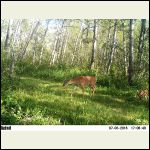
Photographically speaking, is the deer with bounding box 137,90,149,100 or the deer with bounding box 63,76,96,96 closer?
the deer with bounding box 137,90,149,100

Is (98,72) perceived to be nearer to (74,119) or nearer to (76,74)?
(76,74)

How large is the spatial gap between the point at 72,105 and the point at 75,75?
104 centimetres

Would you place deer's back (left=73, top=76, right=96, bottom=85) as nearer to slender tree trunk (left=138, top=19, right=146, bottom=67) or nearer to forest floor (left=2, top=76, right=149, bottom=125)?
forest floor (left=2, top=76, right=149, bottom=125)

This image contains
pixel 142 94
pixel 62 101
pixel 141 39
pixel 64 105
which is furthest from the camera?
pixel 141 39

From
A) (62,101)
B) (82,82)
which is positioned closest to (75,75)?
(82,82)

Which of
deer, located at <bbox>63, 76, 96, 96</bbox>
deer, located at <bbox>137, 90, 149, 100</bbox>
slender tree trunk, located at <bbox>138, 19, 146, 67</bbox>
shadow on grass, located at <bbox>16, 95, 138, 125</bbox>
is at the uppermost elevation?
slender tree trunk, located at <bbox>138, 19, 146, 67</bbox>

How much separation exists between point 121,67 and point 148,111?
1965 mm

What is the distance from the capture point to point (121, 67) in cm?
1435

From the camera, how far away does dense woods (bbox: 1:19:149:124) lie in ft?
41.9

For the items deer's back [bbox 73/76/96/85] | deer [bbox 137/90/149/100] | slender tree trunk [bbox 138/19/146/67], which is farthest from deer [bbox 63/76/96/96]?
slender tree trunk [bbox 138/19/146/67]

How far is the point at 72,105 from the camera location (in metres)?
13.2

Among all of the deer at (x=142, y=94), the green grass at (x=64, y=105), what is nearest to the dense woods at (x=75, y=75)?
the green grass at (x=64, y=105)

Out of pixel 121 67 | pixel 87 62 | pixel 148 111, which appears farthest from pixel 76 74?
pixel 148 111

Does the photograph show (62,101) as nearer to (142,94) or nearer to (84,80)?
(84,80)
